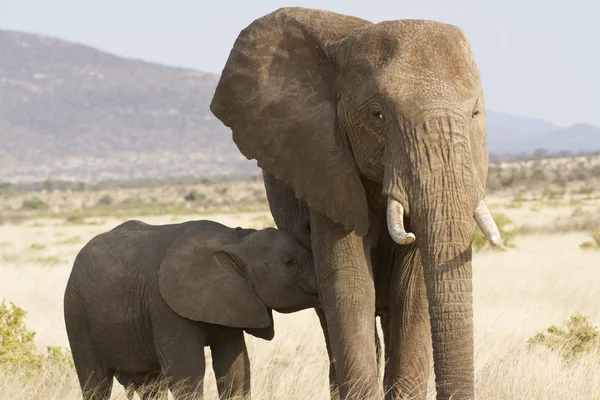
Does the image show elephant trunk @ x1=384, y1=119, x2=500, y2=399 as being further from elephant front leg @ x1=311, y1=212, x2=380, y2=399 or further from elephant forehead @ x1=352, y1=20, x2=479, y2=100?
elephant front leg @ x1=311, y1=212, x2=380, y2=399

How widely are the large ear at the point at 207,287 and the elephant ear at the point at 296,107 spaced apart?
855mm

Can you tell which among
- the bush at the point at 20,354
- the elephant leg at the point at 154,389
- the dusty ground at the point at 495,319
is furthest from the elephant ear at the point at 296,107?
the bush at the point at 20,354

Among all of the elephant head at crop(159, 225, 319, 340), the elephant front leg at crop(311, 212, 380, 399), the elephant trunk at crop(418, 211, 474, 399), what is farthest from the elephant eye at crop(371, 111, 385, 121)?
the elephant head at crop(159, 225, 319, 340)

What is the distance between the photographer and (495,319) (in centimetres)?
1250

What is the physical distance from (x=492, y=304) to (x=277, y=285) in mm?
7665

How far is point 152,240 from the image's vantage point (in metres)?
8.19

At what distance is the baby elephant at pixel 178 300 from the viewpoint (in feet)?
24.7

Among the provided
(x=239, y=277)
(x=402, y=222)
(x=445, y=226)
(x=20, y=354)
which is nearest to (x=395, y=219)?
(x=402, y=222)

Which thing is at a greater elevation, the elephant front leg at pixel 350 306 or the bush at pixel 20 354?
the elephant front leg at pixel 350 306

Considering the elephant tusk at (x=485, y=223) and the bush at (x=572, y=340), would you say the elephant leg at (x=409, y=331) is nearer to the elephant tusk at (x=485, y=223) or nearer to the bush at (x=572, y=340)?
the elephant tusk at (x=485, y=223)

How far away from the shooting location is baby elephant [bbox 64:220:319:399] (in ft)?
24.7

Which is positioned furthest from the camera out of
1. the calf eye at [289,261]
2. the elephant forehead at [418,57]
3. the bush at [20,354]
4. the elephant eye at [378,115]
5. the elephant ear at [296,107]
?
the bush at [20,354]

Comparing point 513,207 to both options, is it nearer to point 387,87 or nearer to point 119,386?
point 119,386

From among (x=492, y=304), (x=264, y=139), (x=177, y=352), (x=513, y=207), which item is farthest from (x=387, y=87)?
(x=513, y=207)
